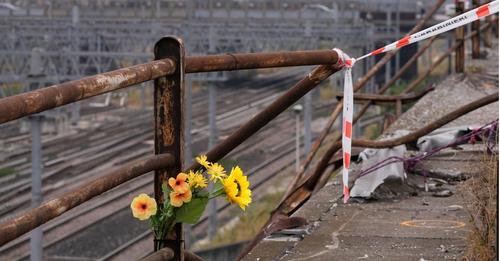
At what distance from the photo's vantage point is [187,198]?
3393mm

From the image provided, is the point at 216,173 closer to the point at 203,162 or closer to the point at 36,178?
the point at 203,162

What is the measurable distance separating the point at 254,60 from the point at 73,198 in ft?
4.14

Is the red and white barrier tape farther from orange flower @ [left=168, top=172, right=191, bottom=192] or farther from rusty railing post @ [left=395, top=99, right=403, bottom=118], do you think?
rusty railing post @ [left=395, top=99, right=403, bottom=118]

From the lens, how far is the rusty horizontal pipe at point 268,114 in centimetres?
423

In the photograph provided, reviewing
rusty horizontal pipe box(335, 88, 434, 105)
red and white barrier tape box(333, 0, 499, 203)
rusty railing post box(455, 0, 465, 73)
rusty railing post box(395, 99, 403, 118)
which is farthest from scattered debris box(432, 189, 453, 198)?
rusty railing post box(455, 0, 465, 73)

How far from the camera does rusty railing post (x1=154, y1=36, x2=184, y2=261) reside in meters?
3.58

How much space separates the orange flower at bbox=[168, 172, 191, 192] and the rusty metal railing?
10cm

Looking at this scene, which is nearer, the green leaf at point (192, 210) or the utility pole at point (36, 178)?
the green leaf at point (192, 210)

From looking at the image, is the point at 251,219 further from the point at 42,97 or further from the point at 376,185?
the point at 42,97

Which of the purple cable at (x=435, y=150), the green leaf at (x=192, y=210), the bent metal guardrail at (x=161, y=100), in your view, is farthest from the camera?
the purple cable at (x=435, y=150)

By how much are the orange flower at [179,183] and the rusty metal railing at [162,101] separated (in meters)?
0.10

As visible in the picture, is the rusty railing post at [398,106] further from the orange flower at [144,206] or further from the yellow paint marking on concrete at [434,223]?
the orange flower at [144,206]

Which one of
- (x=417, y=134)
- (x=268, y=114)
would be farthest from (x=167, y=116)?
(x=417, y=134)

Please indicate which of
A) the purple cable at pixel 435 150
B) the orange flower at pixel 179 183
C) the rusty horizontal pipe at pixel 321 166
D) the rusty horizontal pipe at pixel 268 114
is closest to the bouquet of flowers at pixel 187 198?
the orange flower at pixel 179 183
